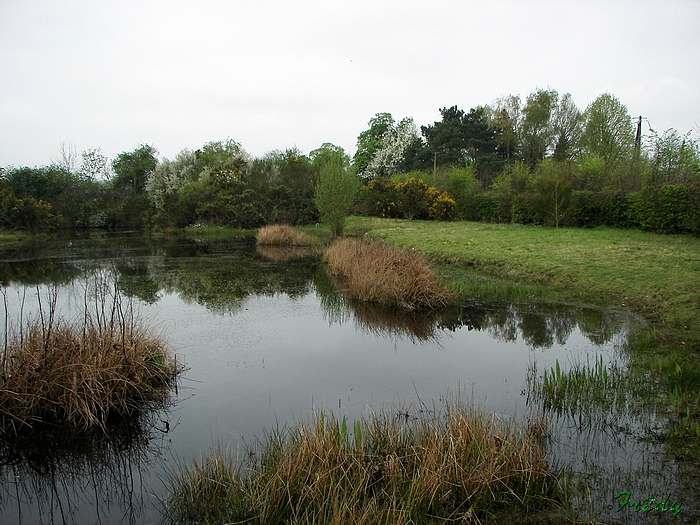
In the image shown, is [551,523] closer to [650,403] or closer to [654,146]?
[650,403]

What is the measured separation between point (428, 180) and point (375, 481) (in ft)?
110

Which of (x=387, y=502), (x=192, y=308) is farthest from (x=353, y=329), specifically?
(x=387, y=502)

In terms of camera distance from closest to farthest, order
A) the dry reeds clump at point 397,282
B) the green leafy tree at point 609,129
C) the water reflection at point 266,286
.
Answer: the water reflection at point 266,286
the dry reeds clump at point 397,282
the green leafy tree at point 609,129

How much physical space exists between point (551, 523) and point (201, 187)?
41391mm

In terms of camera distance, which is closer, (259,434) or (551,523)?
(551,523)

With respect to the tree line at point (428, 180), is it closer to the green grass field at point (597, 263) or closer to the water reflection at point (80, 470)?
the green grass field at point (597, 263)

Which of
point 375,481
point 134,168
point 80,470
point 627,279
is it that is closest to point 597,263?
point 627,279

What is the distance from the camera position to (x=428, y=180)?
36.2 metres

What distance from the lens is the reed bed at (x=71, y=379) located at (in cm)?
573

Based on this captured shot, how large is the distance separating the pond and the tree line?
536 inches

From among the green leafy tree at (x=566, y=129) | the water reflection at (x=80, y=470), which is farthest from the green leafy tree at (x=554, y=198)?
the water reflection at (x=80, y=470)

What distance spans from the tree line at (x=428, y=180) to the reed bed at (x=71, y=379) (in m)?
20.2

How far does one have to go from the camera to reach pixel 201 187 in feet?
137
